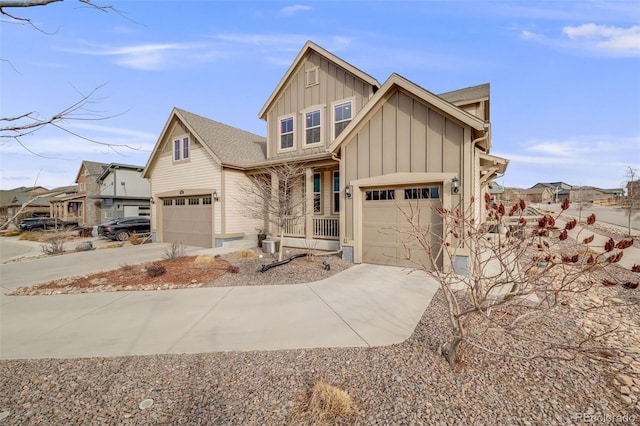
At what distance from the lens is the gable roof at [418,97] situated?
Answer: 666cm

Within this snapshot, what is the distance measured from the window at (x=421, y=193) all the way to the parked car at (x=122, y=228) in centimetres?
1797

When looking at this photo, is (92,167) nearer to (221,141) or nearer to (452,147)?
(221,141)

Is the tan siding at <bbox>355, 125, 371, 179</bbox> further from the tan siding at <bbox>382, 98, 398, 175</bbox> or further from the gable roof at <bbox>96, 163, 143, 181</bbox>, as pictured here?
the gable roof at <bbox>96, 163, 143, 181</bbox>

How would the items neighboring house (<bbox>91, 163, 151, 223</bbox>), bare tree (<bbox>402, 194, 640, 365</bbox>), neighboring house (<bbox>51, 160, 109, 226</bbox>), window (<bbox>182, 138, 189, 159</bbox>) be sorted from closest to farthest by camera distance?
1. bare tree (<bbox>402, 194, 640, 365</bbox>)
2. window (<bbox>182, 138, 189, 159</bbox>)
3. neighboring house (<bbox>91, 163, 151, 223</bbox>)
4. neighboring house (<bbox>51, 160, 109, 226</bbox>)

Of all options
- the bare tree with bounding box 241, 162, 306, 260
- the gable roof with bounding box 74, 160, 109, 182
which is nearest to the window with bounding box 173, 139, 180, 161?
the bare tree with bounding box 241, 162, 306, 260

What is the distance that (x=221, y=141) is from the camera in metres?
13.5

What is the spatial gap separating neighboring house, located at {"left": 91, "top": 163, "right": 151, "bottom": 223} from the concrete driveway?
68.3 ft

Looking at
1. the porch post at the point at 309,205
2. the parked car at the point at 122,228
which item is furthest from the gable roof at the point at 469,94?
the parked car at the point at 122,228

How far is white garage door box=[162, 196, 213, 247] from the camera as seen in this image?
42.2 ft

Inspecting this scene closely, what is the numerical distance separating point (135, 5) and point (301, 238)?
960cm

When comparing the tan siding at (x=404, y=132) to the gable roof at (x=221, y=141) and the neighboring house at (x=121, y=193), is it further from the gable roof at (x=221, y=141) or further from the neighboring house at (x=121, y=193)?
the neighboring house at (x=121, y=193)

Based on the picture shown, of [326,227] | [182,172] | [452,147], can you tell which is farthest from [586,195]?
[182,172]

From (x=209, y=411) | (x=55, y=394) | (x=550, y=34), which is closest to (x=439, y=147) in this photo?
(x=550, y=34)

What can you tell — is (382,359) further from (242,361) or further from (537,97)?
(537,97)
